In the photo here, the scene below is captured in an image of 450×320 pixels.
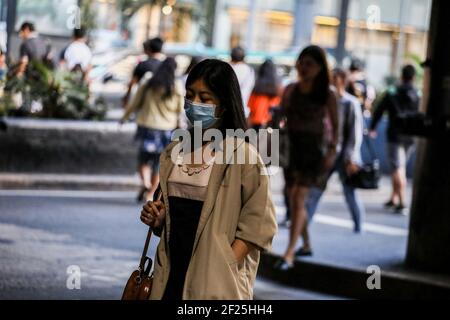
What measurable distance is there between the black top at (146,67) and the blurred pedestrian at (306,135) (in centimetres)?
446

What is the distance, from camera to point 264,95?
14547mm

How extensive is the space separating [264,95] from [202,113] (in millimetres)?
9577

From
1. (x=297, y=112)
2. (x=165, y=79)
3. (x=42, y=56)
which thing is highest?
(x=297, y=112)

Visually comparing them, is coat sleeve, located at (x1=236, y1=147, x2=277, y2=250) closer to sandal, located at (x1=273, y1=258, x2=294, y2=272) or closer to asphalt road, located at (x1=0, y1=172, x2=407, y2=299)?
asphalt road, located at (x1=0, y1=172, x2=407, y2=299)

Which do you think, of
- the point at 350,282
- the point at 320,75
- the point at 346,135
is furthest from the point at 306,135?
the point at 346,135

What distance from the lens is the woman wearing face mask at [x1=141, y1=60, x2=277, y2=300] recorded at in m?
4.88

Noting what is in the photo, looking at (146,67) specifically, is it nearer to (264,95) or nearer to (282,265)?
(264,95)

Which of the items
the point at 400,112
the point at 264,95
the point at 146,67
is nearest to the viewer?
the point at 146,67

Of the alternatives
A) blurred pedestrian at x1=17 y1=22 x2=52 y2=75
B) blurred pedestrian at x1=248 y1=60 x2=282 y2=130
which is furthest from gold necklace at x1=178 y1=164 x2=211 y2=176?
blurred pedestrian at x1=17 y1=22 x2=52 y2=75

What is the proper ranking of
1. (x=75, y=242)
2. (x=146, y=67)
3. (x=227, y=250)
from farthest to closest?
(x=146, y=67), (x=75, y=242), (x=227, y=250)

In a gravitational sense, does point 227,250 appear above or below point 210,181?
below

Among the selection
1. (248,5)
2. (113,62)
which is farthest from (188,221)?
(248,5)

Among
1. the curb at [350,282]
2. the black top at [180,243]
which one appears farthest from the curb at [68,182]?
the black top at [180,243]

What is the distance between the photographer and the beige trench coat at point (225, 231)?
4.86 m
